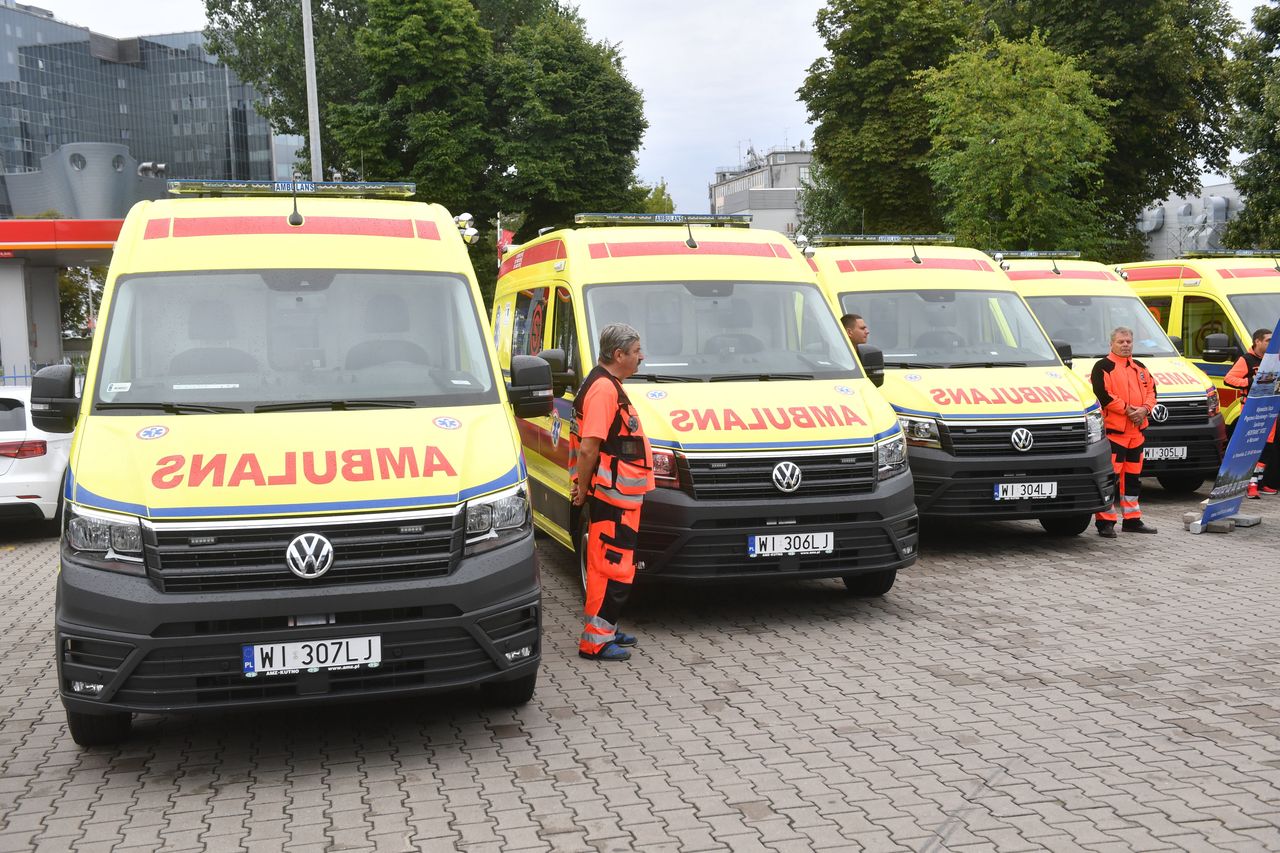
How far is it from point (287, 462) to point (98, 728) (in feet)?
4.93

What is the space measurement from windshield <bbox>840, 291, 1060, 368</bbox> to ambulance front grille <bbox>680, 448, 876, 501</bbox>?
331 centimetres

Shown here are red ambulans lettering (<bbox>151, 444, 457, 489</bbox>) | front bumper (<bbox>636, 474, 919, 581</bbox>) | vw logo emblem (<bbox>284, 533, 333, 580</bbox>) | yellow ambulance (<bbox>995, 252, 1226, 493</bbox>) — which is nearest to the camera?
vw logo emblem (<bbox>284, 533, 333, 580</bbox>)

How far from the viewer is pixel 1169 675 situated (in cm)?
672

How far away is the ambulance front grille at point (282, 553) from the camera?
203 inches

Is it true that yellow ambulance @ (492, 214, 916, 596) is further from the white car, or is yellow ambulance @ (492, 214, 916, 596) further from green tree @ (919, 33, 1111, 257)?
green tree @ (919, 33, 1111, 257)

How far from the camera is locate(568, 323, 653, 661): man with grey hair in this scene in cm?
695

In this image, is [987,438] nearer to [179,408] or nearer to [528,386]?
[528,386]

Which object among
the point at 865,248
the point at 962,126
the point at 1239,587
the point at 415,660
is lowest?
the point at 1239,587

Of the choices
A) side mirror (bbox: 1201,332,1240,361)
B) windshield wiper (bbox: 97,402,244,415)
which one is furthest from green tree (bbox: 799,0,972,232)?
windshield wiper (bbox: 97,402,244,415)

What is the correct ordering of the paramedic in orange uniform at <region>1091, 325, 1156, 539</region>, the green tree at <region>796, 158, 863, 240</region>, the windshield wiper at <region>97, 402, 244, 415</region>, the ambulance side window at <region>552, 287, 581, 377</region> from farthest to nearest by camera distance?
the green tree at <region>796, 158, 863, 240</region>
the paramedic in orange uniform at <region>1091, 325, 1156, 539</region>
the ambulance side window at <region>552, 287, 581, 377</region>
the windshield wiper at <region>97, 402, 244, 415</region>

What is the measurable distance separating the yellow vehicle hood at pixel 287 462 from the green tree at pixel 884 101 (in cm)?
3574

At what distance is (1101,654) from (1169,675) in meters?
0.50

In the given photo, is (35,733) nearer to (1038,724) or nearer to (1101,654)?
(1038,724)

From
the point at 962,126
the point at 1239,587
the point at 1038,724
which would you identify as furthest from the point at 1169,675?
the point at 962,126
